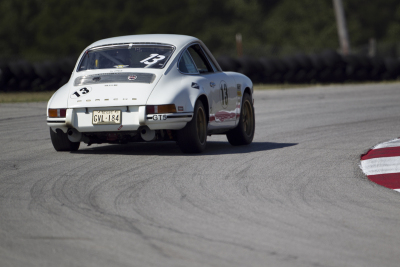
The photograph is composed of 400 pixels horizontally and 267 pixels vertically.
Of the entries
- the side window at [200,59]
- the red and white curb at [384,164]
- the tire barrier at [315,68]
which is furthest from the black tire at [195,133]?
the tire barrier at [315,68]

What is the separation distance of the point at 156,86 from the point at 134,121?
52 centimetres

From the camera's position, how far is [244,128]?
374 inches

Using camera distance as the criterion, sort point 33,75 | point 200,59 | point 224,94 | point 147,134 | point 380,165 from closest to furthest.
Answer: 1. point 380,165
2. point 147,134
3. point 224,94
4. point 200,59
5. point 33,75

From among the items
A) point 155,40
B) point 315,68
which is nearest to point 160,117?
point 155,40

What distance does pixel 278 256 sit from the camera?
397 centimetres

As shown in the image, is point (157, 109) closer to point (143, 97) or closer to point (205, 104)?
point (143, 97)

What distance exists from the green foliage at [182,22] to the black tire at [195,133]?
4553 centimetres

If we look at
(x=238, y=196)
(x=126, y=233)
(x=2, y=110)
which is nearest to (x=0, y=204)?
(x=126, y=233)

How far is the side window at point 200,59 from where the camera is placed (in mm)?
9070

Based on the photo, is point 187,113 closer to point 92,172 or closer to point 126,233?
point 92,172

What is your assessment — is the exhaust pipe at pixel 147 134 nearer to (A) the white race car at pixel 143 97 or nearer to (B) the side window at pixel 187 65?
(A) the white race car at pixel 143 97

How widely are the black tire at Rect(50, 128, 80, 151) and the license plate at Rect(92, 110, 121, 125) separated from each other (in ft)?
2.52

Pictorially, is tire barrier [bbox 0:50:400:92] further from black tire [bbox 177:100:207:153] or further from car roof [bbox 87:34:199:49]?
black tire [bbox 177:100:207:153]

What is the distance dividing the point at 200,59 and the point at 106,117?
6.50 ft
